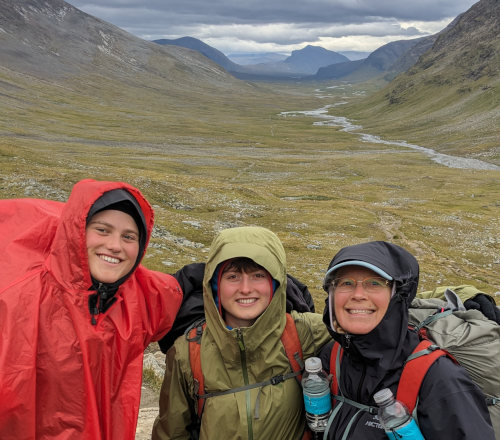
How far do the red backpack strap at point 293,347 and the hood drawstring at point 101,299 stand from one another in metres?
1.95

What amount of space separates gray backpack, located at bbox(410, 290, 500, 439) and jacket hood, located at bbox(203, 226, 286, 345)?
149 cm

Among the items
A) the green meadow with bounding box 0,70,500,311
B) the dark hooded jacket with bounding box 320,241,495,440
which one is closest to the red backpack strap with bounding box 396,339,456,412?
the dark hooded jacket with bounding box 320,241,495,440

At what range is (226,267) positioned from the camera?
16.0 ft

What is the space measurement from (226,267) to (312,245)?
84.2 feet

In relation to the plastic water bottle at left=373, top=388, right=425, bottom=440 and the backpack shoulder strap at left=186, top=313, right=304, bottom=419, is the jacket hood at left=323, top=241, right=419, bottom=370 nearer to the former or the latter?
the plastic water bottle at left=373, top=388, right=425, bottom=440

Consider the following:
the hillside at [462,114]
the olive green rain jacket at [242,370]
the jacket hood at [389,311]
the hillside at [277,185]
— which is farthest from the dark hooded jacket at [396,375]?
the hillside at [462,114]

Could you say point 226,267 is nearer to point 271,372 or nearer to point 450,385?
point 271,372

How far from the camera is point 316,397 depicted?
433 cm

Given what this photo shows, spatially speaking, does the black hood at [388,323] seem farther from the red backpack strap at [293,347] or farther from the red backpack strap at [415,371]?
the red backpack strap at [293,347]

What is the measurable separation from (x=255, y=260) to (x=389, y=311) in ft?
4.76

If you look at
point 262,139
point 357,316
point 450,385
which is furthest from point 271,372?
point 262,139

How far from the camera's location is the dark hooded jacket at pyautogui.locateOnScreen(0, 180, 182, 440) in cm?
370

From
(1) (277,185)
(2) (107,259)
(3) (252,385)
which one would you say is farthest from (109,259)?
(1) (277,185)

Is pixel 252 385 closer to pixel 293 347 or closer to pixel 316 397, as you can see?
pixel 293 347
